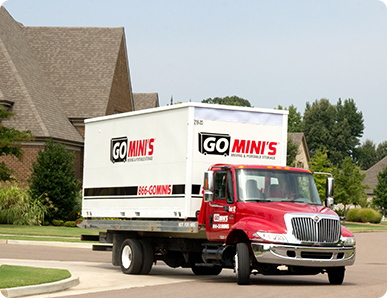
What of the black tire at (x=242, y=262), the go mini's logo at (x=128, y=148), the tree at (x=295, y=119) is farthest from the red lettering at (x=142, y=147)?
the tree at (x=295, y=119)

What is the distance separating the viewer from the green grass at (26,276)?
12620 millimetres

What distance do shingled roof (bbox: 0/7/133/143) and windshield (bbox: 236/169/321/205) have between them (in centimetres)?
2604

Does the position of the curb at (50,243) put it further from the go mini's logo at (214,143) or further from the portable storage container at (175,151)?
the go mini's logo at (214,143)

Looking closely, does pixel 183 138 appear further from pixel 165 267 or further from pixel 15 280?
pixel 165 267

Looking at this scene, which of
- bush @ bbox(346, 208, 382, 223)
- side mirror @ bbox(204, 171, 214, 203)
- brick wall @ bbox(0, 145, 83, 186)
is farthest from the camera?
bush @ bbox(346, 208, 382, 223)

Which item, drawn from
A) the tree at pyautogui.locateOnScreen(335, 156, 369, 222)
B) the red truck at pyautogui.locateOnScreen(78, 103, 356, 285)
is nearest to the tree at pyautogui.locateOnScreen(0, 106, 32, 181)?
the red truck at pyautogui.locateOnScreen(78, 103, 356, 285)

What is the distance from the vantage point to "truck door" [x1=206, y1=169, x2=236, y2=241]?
48.9 ft

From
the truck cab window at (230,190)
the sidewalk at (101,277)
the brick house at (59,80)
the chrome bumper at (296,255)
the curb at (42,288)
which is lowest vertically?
the sidewalk at (101,277)

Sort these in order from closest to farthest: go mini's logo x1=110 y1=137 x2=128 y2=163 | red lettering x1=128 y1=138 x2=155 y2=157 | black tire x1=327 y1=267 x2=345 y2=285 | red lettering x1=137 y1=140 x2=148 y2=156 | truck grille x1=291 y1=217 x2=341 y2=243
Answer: truck grille x1=291 y1=217 x2=341 y2=243 → black tire x1=327 y1=267 x2=345 y2=285 → red lettering x1=128 y1=138 x2=155 y2=157 → red lettering x1=137 y1=140 x2=148 y2=156 → go mini's logo x1=110 y1=137 x2=128 y2=163

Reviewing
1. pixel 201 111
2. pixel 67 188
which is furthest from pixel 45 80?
pixel 201 111

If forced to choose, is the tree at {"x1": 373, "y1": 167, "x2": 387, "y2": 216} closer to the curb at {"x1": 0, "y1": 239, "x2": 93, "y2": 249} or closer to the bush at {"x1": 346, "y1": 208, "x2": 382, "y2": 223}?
the bush at {"x1": 346, "y1": 208, "x2": 382, "y2": 223}

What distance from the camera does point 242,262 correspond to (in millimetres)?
14102

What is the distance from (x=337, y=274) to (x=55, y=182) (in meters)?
24.8

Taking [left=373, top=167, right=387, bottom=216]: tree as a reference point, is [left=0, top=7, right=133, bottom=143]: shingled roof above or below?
above
